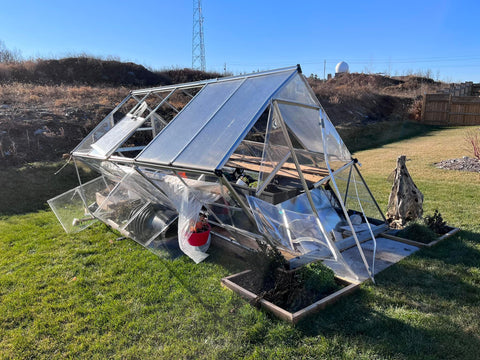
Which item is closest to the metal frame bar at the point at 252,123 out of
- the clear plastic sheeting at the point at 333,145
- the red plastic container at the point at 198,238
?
the clear plastic sheeting at the point at 333,145

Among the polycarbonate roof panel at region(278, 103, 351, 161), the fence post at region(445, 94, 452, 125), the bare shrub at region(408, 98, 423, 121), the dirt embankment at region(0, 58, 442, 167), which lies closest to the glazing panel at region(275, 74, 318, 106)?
the polycarbonate roof panel at region(278, 103, 351, 161)

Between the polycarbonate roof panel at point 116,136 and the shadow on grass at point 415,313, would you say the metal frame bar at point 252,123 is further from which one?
the polycarbonate roof panel at point 116,136

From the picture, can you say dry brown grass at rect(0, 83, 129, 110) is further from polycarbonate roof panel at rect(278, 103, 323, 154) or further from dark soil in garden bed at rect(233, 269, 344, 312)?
dark soil in garden bed at rect(233, 269, 344, 312)

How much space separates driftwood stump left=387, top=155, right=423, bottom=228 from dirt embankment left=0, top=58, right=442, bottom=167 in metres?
10.0

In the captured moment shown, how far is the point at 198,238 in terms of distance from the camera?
192 inches

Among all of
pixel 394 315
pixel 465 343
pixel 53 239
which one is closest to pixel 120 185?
pixel 53 239

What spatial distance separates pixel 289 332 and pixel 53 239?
4791mm

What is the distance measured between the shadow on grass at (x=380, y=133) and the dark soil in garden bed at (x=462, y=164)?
5.62 m

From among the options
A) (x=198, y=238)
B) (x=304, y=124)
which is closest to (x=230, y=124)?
(x=304, y=124)

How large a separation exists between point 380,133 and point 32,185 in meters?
17.7

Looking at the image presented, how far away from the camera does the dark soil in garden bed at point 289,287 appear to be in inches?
141

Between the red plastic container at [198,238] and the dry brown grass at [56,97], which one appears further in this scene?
the dry brown grass at [56,97]

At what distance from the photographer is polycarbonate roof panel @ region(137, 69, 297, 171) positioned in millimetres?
3695

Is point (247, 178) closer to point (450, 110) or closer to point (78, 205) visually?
point (78, 205)
